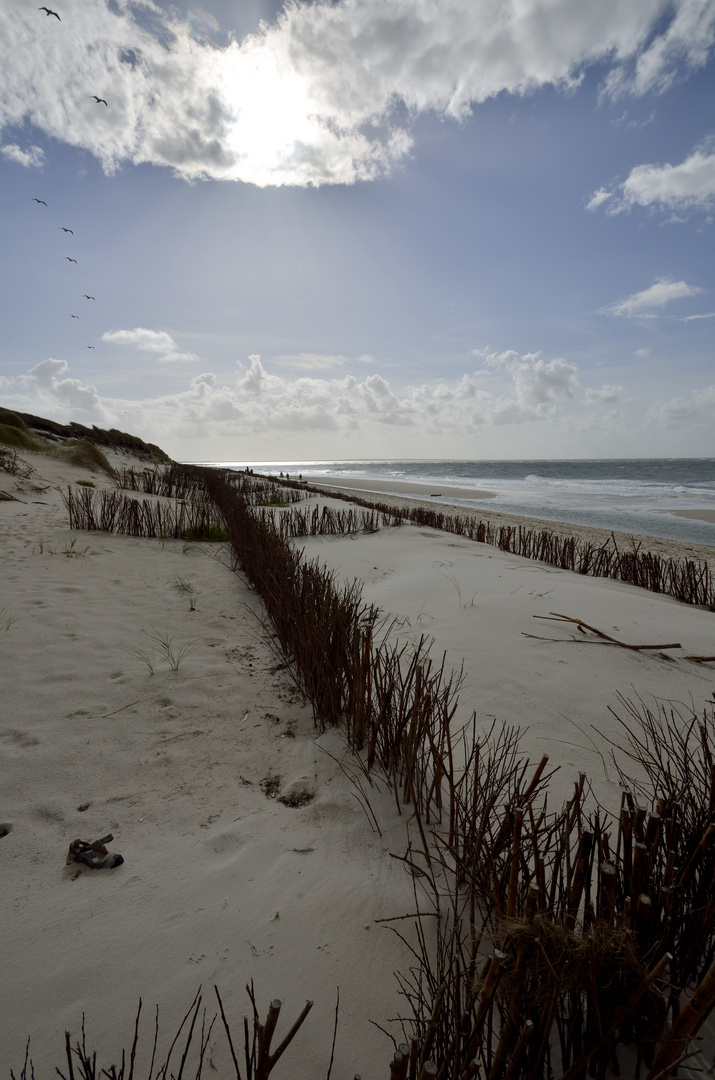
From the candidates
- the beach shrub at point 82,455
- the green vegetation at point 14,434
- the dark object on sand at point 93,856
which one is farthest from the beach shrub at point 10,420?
the dark object on sand at point 93,856

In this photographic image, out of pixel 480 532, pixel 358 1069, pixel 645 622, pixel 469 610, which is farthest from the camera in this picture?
pixel 480 532

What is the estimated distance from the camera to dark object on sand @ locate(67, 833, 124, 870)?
1.52 m

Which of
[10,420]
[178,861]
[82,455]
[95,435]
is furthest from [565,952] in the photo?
[95,435]

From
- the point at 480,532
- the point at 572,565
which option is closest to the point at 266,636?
the point at 572,565

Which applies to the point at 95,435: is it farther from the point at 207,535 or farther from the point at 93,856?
the point at 93,856

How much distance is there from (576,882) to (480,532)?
284 inches

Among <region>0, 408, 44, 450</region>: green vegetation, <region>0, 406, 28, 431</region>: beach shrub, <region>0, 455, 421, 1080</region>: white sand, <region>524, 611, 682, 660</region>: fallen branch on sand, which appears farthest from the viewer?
<region>0, 406, 28, 431</region>: beach shrub

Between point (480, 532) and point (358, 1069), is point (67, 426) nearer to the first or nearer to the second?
point (480, 532)

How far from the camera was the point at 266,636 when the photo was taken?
369 centimetres

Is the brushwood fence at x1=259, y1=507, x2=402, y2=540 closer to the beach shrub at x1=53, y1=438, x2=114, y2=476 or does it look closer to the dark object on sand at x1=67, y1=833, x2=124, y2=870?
the dark object on sand at x1=67, y1=833, x2=124, y2=870

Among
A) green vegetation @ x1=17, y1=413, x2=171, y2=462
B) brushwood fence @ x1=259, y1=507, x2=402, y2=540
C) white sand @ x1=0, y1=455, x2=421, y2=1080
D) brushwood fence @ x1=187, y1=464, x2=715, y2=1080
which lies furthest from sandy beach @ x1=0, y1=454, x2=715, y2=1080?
green vegetation @ x1=17, y1=413, x2=171, y2=462

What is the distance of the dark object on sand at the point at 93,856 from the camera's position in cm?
152

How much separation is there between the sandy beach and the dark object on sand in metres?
0.03

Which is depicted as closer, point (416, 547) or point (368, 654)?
point (368, 654)
